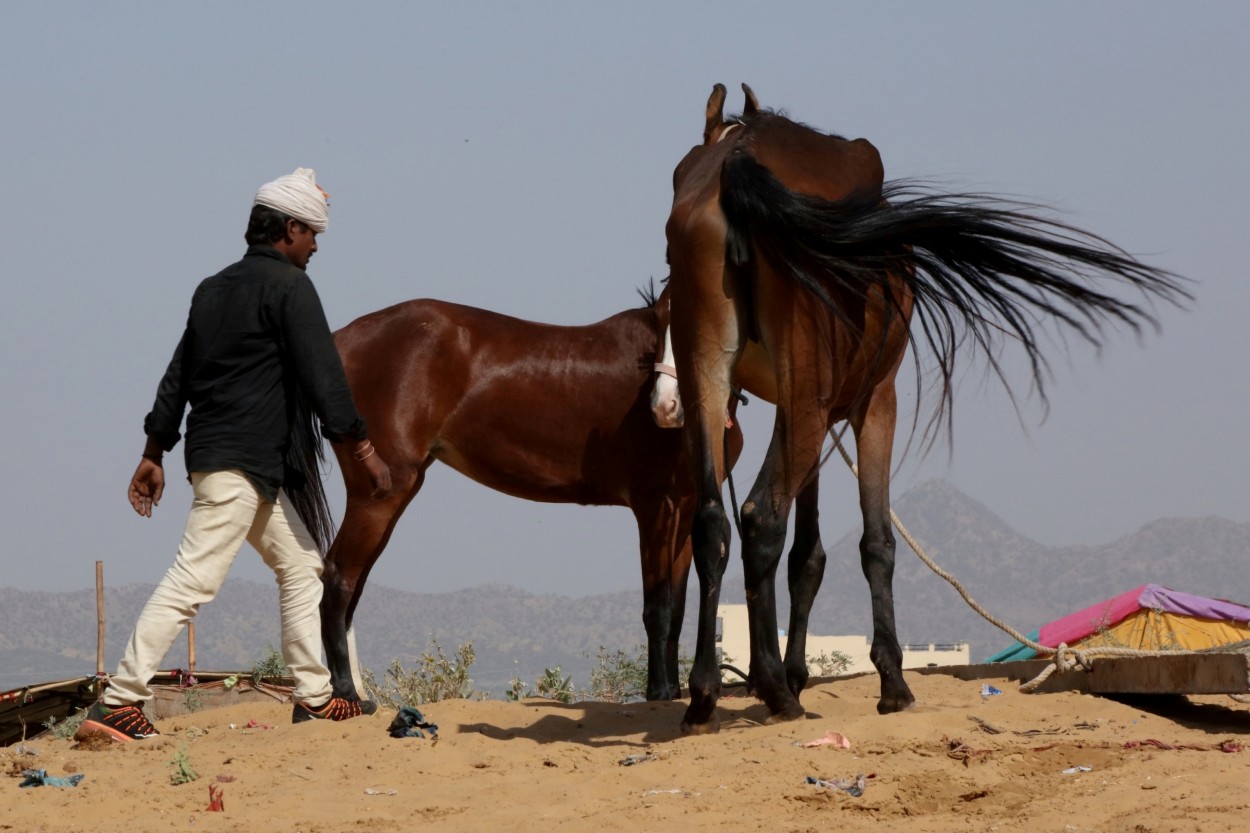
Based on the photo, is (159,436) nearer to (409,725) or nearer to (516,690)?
(409,725)

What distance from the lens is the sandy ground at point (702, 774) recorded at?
4.25 meters

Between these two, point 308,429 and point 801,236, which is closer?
point 801,236

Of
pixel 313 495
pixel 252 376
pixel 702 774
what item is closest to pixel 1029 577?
pixel 313 495

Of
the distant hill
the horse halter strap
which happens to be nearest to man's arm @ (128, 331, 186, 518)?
the horse halter strap

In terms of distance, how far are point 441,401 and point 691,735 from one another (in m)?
2.89

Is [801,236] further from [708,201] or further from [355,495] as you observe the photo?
[355,495]

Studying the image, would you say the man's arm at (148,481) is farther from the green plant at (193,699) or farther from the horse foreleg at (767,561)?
the green plant at (193,699)

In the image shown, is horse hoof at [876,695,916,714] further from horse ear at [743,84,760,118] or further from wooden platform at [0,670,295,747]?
wooden platform at [0,670,295,747]

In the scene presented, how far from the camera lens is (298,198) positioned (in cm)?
628

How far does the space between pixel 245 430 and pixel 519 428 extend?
2.42 meters

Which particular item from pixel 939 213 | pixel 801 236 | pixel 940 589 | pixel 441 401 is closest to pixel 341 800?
pixel 801 236

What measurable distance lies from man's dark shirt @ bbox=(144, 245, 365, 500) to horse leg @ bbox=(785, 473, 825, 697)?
2.01 m

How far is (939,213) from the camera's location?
553 cm

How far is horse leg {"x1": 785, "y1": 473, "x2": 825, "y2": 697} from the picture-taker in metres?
6.57
